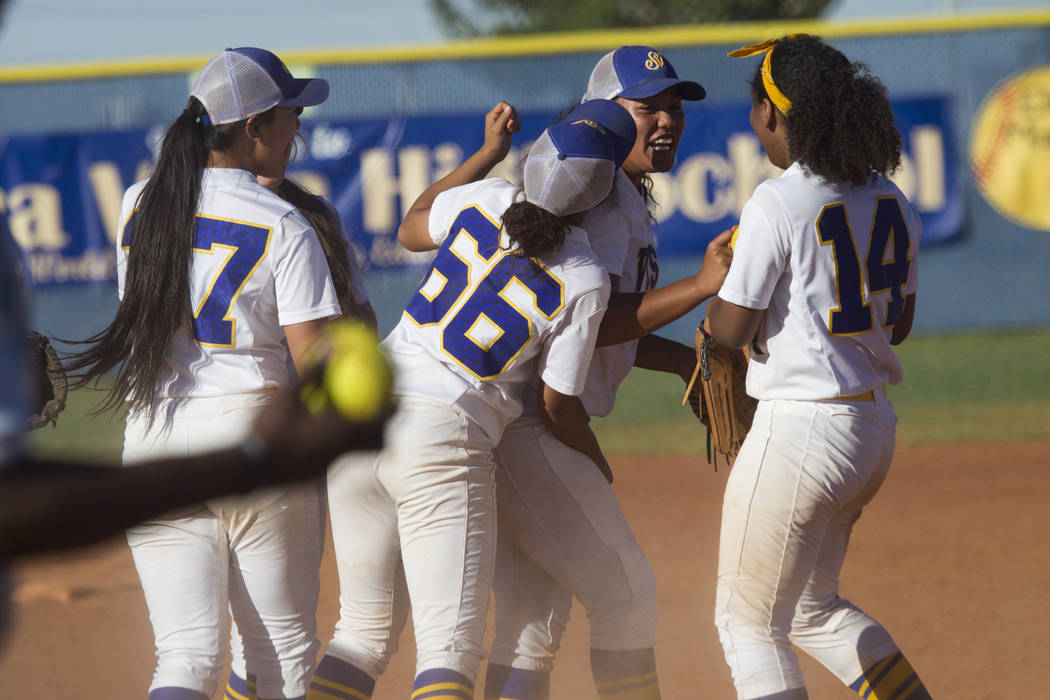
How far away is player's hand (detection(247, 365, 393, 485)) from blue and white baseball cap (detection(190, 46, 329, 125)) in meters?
1.88

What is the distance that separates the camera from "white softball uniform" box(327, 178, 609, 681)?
292 cm

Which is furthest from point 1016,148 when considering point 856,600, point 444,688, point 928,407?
point 444,688

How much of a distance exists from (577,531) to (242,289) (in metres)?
1.11

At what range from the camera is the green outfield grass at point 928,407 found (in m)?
8.99

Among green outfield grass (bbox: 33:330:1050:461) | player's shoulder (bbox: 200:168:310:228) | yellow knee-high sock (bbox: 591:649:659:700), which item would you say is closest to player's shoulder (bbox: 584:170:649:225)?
player's shoulder (bbox: 200:168:310:228)

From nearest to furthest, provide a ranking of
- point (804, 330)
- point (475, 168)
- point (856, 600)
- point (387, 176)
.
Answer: point (804, 330) → point (475, 168) → point (856, 600) → point (387, 176)

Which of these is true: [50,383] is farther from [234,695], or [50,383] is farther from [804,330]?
[804,330]

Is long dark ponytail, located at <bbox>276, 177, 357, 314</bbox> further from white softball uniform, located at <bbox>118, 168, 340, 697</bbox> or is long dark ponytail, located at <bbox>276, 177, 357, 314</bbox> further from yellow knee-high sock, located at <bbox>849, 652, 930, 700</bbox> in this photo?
yellow knee-high sock, located at <bbox>849, 652, 930, 700</bbox>

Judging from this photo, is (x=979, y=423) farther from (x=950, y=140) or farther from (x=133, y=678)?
(x=133, y=678)

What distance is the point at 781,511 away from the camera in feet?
9.70

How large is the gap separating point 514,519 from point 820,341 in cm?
97

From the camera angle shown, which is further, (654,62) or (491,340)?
(654,62)

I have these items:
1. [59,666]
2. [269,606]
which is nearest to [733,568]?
[269,606]

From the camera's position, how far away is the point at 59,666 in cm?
468
